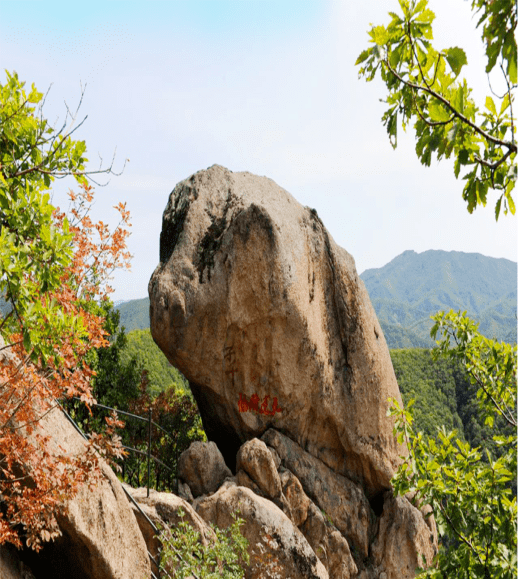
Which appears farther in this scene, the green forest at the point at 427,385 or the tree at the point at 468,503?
the green forest at the point at 427,385

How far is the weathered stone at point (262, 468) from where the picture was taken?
884cm

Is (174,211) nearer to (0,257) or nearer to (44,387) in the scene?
(44,387)

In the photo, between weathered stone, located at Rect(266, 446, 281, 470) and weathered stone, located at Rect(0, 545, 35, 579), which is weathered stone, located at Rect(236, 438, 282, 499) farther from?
weathered stone, located at Rect(0, 545, 35, 579)

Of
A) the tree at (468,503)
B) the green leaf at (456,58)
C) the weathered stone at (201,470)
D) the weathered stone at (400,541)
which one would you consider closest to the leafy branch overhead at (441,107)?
the green leaf at (456,58)

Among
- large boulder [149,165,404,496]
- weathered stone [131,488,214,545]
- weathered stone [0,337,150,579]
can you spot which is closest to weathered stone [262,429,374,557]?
large boulder [149,165,404,496]

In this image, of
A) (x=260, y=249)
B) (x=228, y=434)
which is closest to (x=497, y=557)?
(x=260, y=249)

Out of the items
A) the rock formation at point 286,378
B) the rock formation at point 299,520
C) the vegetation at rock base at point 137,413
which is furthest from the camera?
the vegetation at rock base at point 137,413

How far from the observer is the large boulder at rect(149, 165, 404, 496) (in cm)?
952

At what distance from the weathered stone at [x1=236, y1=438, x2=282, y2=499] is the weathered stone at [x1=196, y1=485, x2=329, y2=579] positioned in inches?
26.6

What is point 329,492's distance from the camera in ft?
31.9

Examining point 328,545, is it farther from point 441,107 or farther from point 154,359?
point 154,359

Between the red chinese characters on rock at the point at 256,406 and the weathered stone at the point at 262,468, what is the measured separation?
2.77ft

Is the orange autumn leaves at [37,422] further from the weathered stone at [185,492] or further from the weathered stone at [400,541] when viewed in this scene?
the weathered stone at [400,541]

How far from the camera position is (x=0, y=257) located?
282 cm
